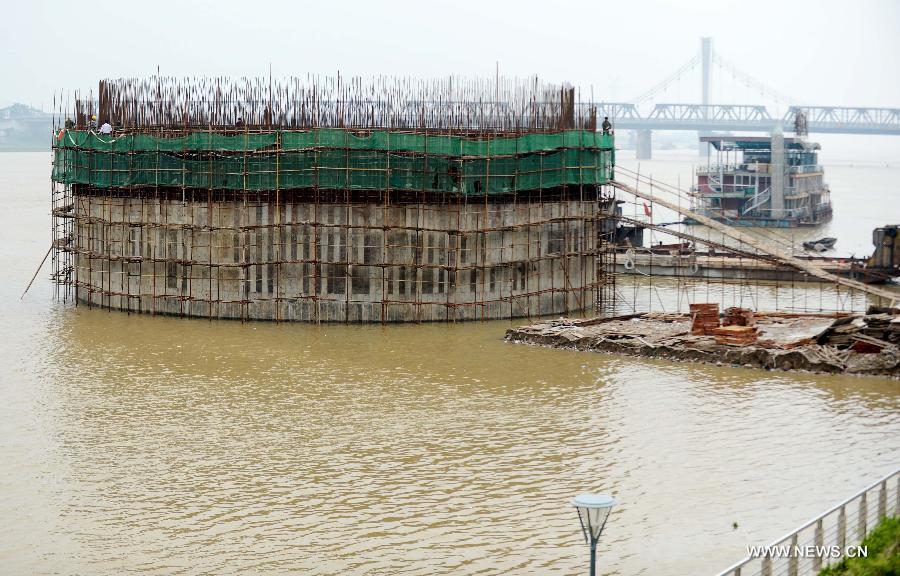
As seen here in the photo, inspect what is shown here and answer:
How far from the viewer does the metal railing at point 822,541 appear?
52.5 feet

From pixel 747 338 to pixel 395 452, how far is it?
14.4m

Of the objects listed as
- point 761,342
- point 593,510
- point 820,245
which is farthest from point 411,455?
point 820,245

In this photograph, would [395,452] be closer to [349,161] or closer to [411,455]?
[411,455]

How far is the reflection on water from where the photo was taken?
21.2 meters

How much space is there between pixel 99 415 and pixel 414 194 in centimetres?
1594

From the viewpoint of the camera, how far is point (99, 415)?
30.2 m

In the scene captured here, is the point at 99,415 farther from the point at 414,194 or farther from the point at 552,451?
the point at 414,194

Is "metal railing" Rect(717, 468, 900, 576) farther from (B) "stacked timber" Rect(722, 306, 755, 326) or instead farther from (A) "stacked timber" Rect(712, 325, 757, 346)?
(B) "stacked timber" Rect(722, 306, 755, 326)

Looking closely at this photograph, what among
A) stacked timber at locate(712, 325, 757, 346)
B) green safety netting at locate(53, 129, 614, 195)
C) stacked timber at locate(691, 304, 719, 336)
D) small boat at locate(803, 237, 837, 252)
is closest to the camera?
stacked timber at locate(712, 325, 757, 346)

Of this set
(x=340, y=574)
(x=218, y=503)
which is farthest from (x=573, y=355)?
(x=340, y=574)

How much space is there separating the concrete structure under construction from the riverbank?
3.78 meters

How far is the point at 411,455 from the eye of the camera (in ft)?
87.9

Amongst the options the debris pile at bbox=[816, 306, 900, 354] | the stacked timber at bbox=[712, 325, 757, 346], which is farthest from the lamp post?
the stacked timber at bbox=[712, 325, 757, 346]

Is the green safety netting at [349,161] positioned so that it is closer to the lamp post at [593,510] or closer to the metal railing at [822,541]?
the metal railing at [822,541]
